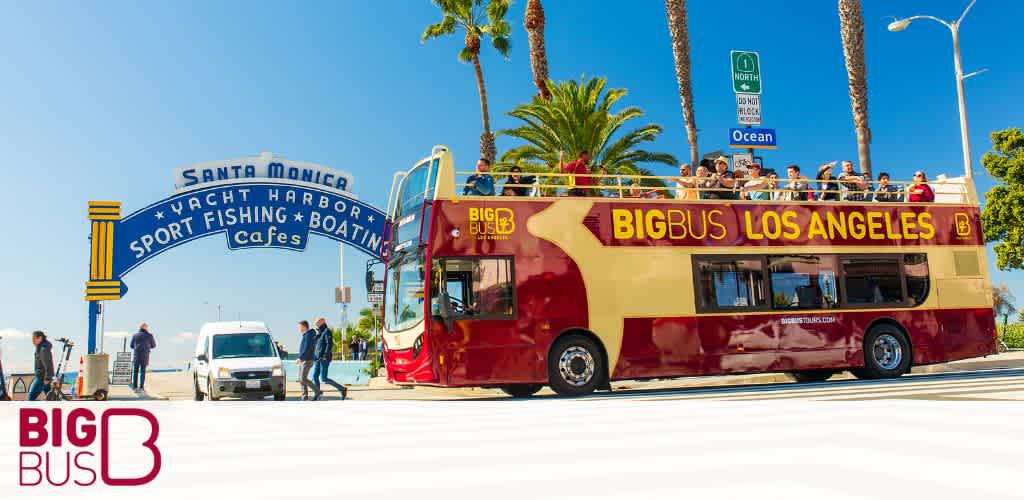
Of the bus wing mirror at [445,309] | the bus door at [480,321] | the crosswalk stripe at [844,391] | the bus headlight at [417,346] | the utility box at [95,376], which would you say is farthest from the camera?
the utility box at [95,376]

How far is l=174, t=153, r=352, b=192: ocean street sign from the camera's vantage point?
81.6 ft

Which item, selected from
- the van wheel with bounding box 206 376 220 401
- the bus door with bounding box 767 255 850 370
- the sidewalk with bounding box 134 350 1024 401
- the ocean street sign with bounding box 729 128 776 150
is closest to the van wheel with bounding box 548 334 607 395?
the sidewalk with bounding box 134 350 1024 401

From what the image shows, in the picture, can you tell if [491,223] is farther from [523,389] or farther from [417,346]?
[523,389]

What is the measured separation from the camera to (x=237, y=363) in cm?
1822

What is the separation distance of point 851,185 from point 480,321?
8.32 meters

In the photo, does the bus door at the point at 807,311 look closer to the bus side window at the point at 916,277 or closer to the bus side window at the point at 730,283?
the bus side window at the point at 730,283

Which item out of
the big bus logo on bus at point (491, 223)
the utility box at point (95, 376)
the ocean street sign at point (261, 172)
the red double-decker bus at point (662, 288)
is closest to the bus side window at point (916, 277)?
the red double-decker bus at point (662, 288)

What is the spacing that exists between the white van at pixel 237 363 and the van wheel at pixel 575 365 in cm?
747

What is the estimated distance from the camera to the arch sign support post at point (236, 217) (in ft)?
79.0
